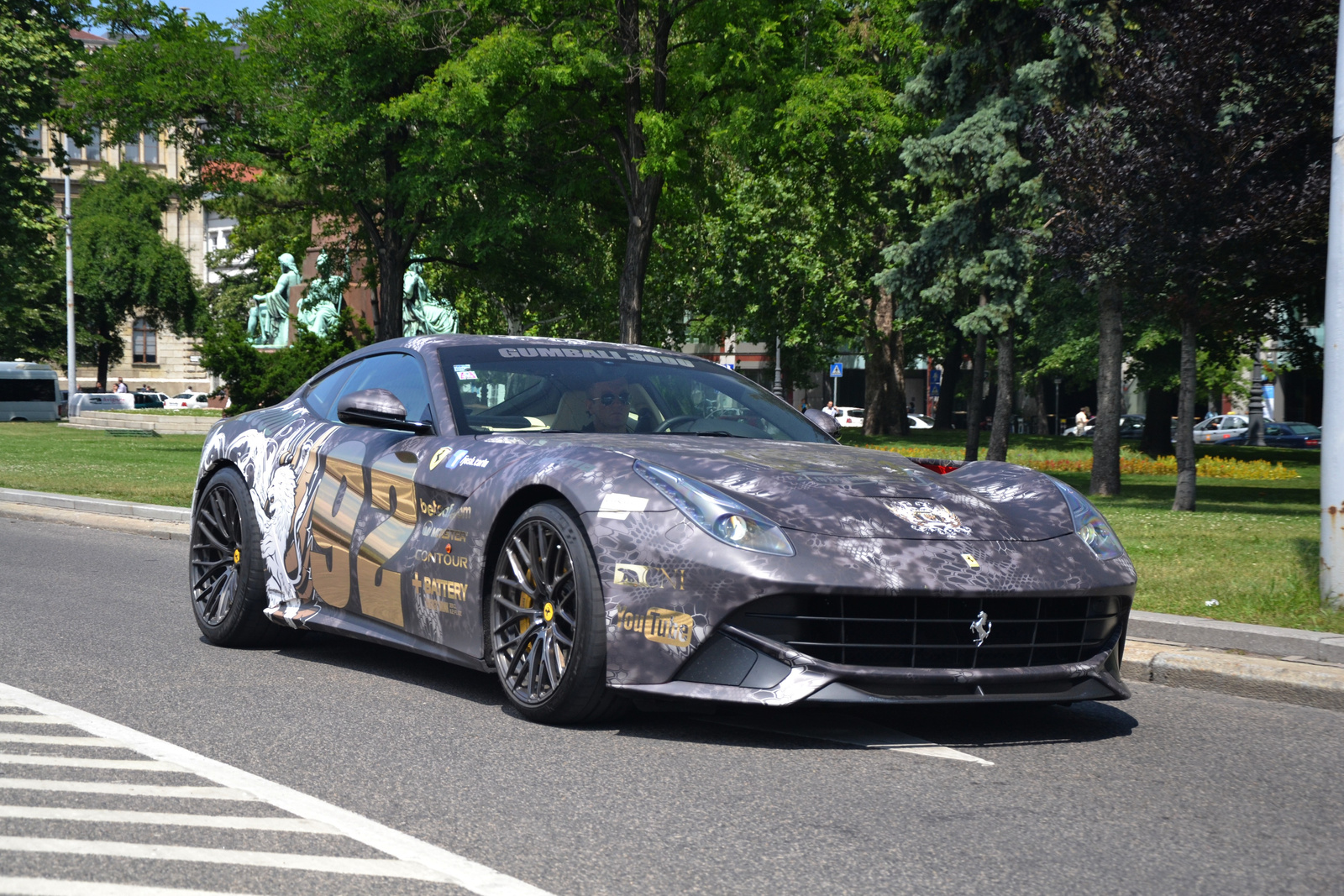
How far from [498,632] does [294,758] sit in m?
0.95

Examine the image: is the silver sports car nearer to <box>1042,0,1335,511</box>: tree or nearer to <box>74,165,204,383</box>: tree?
<box>1042,0,1335,511</box>: tree

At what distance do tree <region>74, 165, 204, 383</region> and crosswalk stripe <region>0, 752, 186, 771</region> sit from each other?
74.6m

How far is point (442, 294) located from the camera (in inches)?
1516

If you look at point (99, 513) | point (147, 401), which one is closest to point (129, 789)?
point (99, 513)

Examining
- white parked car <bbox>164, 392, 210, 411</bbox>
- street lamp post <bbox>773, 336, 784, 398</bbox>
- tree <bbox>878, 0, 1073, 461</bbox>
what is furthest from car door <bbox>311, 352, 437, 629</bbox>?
white parked car <bbox>164, 392, 210, 411</bbox>

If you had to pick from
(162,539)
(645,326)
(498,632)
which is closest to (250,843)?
(498,632)

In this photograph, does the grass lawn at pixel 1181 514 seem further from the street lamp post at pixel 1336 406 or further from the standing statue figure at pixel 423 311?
the standing statue figure at pixel 423 311

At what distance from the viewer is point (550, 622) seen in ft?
17.0

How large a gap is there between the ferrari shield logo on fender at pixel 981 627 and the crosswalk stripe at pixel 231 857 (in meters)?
2.07

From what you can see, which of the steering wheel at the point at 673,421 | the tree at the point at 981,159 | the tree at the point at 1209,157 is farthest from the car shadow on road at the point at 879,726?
the tree at the point at 981,159

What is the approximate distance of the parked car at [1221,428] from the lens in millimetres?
55531

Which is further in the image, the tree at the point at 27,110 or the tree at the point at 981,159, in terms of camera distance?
the tree at the point at 27,110

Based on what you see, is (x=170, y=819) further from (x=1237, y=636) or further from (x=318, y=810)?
(x=1237, y=636)

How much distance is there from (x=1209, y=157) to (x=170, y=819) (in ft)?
45.9
